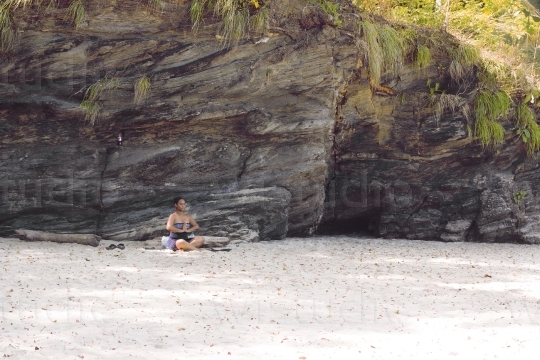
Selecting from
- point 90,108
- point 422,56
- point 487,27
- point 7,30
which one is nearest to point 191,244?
point 90,108

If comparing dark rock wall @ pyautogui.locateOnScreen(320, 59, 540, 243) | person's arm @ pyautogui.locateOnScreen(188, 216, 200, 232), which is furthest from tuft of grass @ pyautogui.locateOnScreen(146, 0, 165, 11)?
dark rock wall @ pyautogui.locateOnScreen(320, 59, 540, 243)

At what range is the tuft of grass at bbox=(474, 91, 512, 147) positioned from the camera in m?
12.2

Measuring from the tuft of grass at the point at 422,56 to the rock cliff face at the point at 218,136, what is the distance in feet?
0.72

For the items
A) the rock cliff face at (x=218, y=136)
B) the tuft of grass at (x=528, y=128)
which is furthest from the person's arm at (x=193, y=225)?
the tuft of grass at (x=528, y=128)

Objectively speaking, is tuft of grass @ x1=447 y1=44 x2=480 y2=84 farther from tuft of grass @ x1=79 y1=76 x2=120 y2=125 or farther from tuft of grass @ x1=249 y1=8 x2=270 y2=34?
tuft of grass @ x1=79 y1=76 x2=120 y2=125

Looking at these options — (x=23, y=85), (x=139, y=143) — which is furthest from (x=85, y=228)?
(x=23, y=85)

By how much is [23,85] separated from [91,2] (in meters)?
1.61

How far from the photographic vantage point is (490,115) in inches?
488

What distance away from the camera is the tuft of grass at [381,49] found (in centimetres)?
1172

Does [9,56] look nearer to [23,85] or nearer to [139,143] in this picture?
[23,85]

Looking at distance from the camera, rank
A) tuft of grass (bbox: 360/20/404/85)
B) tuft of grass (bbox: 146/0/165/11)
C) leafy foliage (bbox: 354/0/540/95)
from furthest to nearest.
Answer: leafy foliage (bbox: 354/0/540/95), tuft of grass (bbox: 360/20/404/85), tuft of grass (bbox: 146/0/165/11)

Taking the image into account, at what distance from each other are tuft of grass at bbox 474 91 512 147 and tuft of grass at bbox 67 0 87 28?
22.2ft

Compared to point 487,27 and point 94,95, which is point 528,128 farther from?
point 94,95

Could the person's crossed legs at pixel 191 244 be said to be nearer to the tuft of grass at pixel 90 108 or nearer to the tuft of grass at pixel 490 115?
the tuft of grass at pixel 90 108
